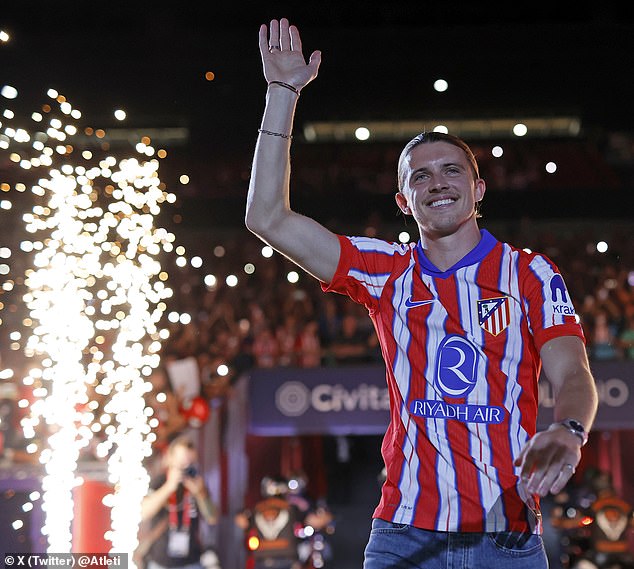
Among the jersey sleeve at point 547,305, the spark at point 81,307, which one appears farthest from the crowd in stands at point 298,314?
the jersey sleeve at point 547,305

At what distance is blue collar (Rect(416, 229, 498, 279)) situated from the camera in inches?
94.7

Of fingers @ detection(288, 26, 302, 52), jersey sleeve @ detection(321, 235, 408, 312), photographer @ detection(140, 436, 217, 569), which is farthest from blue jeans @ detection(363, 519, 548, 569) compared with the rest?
photographer @ detection(140, 436, 217, 569)

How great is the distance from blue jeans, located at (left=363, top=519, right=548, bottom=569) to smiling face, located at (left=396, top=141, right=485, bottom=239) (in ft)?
2.61

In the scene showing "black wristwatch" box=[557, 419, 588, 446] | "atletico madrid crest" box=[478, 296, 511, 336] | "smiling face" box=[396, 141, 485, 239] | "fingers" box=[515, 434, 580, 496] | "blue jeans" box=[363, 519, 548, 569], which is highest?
"smiling face" box=[396, 141, 485, 239]

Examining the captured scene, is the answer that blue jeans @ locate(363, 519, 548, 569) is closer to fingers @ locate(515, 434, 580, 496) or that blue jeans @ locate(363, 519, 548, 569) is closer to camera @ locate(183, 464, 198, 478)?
fingers @ locate(515, 434, 580, 496)

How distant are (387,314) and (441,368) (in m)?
0.24

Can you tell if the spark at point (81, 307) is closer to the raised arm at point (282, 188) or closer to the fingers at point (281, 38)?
the fingers at point (281, 38)

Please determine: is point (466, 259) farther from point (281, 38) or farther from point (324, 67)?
point (324, 67)

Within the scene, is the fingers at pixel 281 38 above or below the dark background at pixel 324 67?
below

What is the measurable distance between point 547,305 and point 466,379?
0.93 ft

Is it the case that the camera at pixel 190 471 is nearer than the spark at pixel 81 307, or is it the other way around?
the spark at pixel 81 307

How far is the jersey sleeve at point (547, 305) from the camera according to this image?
224 centimetres

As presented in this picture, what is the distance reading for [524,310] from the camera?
7.58 ft

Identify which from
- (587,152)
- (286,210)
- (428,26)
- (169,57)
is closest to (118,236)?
(286,210)
